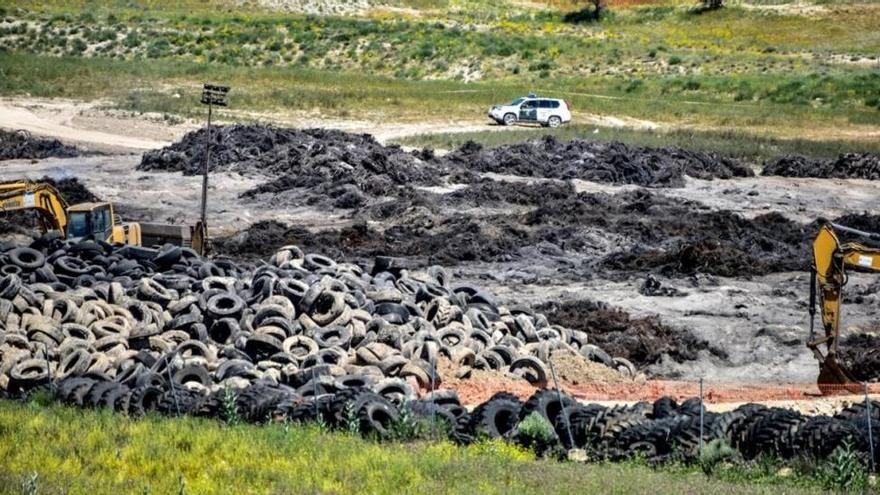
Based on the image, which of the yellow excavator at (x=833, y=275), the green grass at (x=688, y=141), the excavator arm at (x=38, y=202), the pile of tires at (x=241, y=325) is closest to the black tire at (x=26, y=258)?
the pile of tires at (x=241, y=325)

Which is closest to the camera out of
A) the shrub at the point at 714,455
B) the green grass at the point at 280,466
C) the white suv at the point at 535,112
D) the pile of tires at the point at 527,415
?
the green grass at the point at 280,466

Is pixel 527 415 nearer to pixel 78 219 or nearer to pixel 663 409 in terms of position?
pixel 663 409

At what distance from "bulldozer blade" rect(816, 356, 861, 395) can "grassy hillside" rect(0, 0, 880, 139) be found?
43.4 meters

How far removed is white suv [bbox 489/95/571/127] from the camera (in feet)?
212

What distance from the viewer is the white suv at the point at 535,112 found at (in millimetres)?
64750

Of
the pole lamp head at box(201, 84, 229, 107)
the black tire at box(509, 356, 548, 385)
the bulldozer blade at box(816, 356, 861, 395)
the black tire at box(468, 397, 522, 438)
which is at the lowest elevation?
the black tire at box(509, 356, 548, 385)

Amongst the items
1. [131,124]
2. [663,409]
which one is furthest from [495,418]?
[131,124]

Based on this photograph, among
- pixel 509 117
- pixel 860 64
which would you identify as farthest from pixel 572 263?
pixel 860 64

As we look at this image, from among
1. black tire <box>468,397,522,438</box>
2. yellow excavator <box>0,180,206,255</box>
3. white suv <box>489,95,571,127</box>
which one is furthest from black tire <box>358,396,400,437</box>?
white suv <box>489,95,571,127</box>

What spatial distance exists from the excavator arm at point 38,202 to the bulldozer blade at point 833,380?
16776 millimetres

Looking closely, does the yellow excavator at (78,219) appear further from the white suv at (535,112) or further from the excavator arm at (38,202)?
the white suv at (535,112)

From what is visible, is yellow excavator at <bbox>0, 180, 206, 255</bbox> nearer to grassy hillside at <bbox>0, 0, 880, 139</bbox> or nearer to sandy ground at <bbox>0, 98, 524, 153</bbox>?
sandy ground at <bbox>0, 98, 524, 153</bbox>

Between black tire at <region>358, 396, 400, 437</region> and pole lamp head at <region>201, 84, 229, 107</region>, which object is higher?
pole lamp head at <region>201, 84, 229, 107</region>

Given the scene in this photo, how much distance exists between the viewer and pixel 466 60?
278 feet
